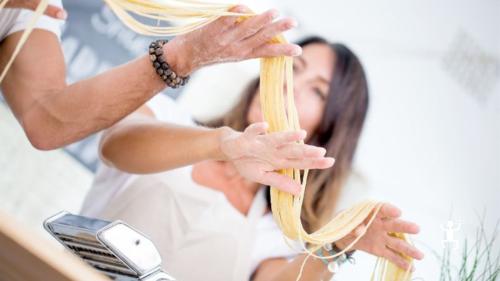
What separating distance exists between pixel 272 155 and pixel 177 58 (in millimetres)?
290

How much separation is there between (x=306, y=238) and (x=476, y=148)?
1.02 meters

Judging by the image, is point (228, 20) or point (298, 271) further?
point (298, 271)

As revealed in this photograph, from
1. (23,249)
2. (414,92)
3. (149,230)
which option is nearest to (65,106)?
(149,230)

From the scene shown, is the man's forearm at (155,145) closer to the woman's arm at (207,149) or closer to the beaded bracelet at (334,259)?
the woman's arm at (207,149)

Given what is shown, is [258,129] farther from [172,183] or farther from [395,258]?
[172,183]

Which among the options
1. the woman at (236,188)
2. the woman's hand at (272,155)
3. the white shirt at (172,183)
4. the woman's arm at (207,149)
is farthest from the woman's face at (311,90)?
the woman's hand at (272,155)

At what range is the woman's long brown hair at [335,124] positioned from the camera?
201 cm

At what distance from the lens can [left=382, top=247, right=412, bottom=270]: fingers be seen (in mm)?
1277

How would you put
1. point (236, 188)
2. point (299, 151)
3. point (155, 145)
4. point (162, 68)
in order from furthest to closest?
point (236, 188)
point (155, 145)
point (162, 68)
point (299, 151)

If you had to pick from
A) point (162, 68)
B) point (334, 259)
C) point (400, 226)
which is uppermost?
point (162, 68)

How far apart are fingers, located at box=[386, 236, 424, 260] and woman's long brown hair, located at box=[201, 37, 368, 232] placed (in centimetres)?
64

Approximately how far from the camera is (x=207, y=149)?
130cm

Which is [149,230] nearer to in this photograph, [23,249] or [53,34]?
[53,34]

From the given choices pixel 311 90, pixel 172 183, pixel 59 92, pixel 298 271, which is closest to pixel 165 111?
pixel 172 183
